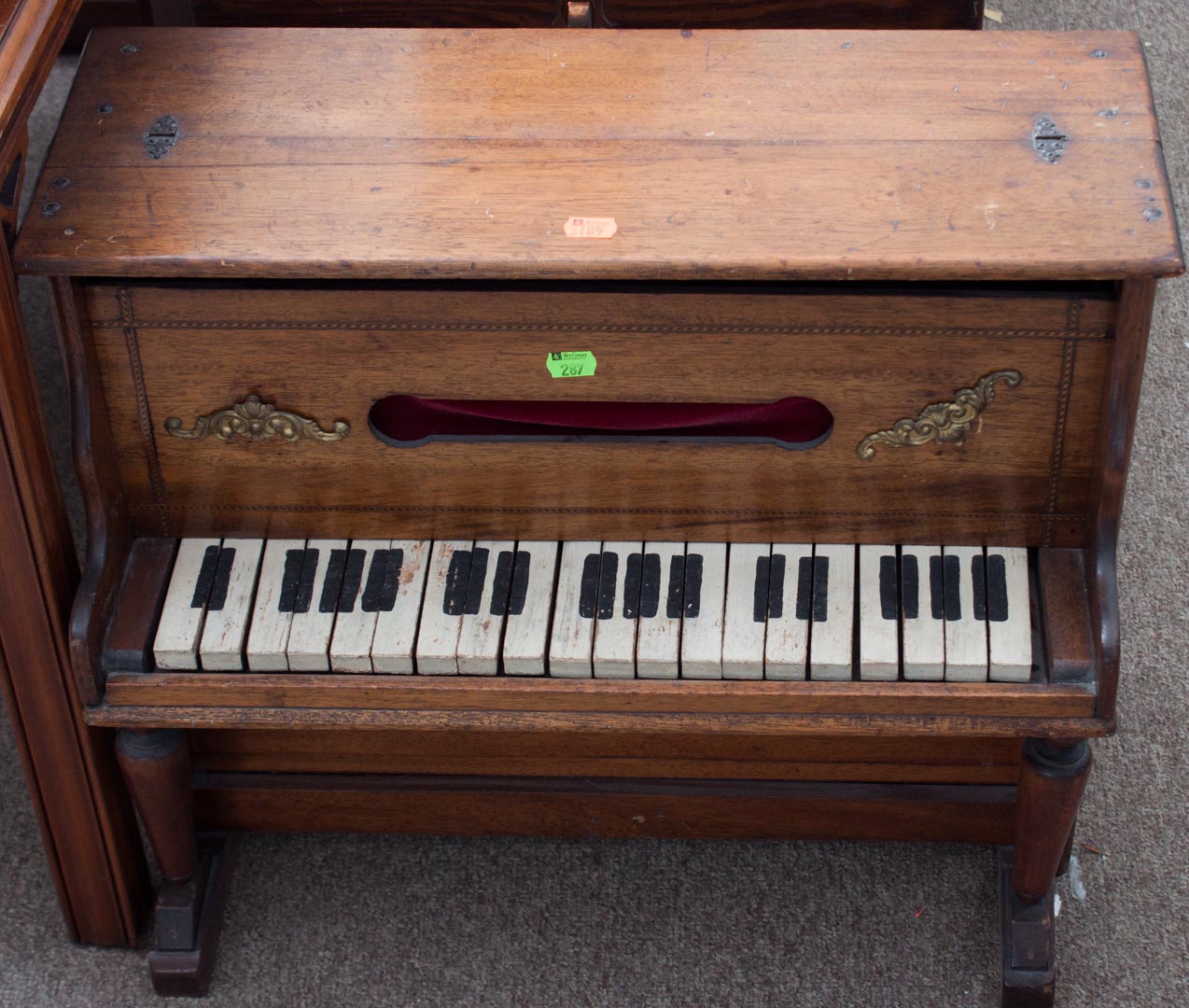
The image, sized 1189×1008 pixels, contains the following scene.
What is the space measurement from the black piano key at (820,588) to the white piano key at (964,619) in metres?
0.15

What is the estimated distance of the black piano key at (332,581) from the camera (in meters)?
2.13

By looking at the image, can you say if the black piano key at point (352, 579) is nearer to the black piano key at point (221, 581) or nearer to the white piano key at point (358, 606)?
the white piano key at point (358, 606)

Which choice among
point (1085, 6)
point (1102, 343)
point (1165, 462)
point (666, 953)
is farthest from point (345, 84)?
point (1085, 6)

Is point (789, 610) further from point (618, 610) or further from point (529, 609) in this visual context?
point (529, 609)

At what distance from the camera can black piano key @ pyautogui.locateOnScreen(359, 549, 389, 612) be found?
2.13 m

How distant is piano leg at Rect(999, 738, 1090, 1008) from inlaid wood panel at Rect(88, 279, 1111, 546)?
11.9 inches

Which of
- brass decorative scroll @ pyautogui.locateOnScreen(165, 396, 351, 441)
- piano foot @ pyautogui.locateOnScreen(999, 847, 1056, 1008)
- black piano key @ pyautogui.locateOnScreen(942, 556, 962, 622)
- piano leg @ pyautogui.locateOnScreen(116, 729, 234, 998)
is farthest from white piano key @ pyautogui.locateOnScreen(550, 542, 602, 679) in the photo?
piano foot @ pyautogui.locateOnScreen(999, 847, 1056, 1008)

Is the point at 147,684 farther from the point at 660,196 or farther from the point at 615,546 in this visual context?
the point at 660,196

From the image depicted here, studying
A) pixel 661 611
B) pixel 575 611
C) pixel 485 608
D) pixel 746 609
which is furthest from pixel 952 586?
pixel 485 608

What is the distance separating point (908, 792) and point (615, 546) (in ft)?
2.15

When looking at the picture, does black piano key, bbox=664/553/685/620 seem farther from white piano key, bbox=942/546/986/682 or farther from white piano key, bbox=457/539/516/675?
white piano key, bbox=942/546/986/682

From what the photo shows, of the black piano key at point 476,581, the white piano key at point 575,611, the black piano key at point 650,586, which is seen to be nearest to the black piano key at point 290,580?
the black piano key at point 476,581

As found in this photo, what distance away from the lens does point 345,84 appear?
214 cm

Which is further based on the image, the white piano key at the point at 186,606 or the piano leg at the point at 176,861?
the piano leg at the point at 176,861
